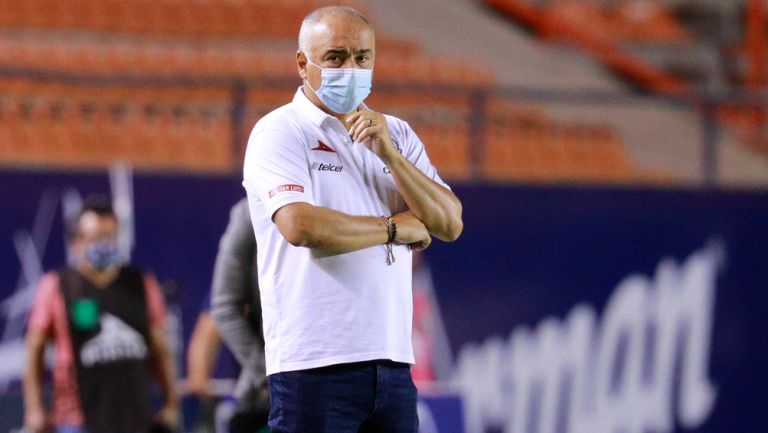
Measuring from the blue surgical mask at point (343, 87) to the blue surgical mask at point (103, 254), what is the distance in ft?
11.6

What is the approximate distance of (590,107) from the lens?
14102 millimetres

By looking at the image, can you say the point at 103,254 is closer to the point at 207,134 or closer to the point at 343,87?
the point at 343,87

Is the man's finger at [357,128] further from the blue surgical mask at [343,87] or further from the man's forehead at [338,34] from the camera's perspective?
the man's forehead at [338,34]

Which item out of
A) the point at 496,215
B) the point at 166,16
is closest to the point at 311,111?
the point at 496,215

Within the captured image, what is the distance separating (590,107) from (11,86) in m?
5.77

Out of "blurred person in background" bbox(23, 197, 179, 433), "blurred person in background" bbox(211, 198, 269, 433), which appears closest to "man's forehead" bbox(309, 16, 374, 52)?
"blurred person in background" bbox(211, 198, 269, 433)

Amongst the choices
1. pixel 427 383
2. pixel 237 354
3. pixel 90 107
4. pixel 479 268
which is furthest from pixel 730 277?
pixel 237 354

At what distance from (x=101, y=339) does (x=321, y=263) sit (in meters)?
3.69

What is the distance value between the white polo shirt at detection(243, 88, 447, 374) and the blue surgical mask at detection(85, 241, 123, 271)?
3.44 meters

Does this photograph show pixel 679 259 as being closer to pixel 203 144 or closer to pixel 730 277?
pixel 730 277

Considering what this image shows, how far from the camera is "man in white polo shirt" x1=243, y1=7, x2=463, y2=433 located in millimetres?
3652

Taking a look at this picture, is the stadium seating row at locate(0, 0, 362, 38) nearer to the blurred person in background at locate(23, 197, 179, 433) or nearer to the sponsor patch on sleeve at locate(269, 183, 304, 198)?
the blurred person in background at locate(23, 197, 179, 433)

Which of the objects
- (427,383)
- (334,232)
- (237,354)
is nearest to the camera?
(334,232)

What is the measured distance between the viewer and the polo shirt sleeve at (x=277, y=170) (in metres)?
3.69
